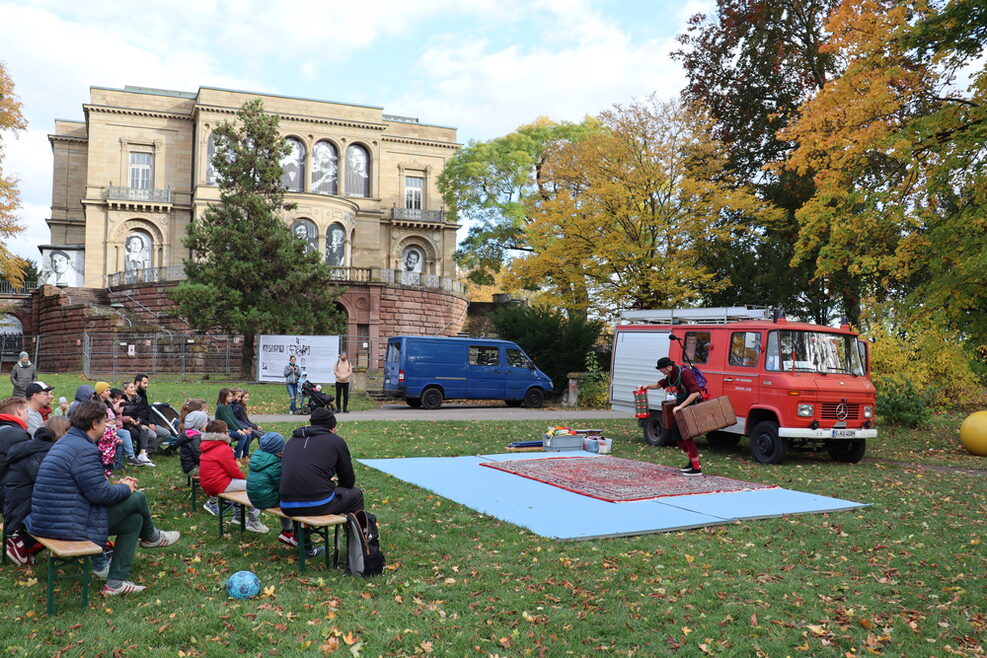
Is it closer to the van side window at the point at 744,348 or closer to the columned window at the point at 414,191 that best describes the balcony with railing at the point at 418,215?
the columned window at the point at 414,191

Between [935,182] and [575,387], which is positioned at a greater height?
[935,182]

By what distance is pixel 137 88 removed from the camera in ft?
180

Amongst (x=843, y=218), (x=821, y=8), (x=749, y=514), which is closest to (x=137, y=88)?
(x=821, y=8)

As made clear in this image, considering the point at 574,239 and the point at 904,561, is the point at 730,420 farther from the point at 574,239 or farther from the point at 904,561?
the point at 574,239

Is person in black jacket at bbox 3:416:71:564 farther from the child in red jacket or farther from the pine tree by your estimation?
the pine tree

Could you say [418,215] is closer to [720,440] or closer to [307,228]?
[307,228]

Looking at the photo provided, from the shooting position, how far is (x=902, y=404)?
19.8 meters

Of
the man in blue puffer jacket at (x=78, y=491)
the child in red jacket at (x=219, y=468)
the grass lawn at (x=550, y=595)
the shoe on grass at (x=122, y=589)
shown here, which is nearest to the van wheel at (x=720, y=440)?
the grass lawn at (x=550, y=595)

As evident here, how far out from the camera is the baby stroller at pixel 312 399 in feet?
60.5

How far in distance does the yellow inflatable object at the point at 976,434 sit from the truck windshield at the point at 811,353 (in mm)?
3533

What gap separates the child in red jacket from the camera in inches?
314

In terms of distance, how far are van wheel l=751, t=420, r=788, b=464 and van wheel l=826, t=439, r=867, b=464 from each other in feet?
4.79

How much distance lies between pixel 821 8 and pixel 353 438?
19713 mm

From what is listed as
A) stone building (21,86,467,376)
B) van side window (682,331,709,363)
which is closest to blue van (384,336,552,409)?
van side window (682,331,709,363)
